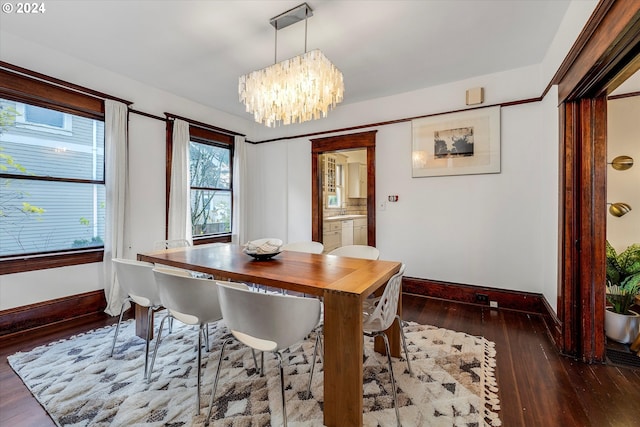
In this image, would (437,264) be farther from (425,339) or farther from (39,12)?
(39,12)

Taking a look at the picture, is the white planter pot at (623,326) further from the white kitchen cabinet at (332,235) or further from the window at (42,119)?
the window at (42,119)

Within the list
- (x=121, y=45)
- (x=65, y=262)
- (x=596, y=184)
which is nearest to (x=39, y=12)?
(x=121, y=45)

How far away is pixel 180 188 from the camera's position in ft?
12.7

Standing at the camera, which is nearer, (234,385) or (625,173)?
(234,385)

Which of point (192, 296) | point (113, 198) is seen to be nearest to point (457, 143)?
point (192, 296)

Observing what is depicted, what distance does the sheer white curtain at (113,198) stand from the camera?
3152mm

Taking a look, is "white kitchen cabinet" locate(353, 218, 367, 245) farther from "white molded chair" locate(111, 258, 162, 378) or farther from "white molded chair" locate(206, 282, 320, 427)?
"white molded chair" locate(206, 282, 320, 427)

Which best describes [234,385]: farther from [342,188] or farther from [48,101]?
[342,188]

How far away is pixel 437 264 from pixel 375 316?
2314mm

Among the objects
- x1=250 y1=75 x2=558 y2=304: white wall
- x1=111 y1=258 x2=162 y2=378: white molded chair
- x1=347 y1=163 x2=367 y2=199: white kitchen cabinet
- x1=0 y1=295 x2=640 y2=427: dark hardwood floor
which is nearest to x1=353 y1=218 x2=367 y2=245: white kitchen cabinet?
x1=347 y1=163 x2=367 y2=199: white kitchen cabinet

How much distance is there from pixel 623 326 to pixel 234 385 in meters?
3.15

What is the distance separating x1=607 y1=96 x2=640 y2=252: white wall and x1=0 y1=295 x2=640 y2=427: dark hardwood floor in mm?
1338

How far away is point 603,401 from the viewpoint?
171cm

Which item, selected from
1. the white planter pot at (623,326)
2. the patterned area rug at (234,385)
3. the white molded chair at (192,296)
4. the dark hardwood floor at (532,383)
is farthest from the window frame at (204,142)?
the white planter pot at (623,326)
